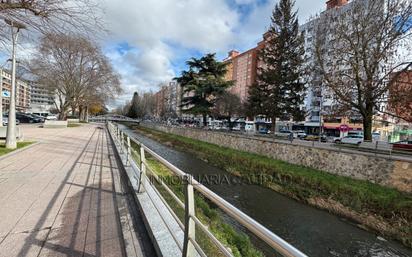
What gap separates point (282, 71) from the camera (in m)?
30.5

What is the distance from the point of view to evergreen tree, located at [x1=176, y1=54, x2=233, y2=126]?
115 ft

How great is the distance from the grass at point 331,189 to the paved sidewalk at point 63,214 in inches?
325

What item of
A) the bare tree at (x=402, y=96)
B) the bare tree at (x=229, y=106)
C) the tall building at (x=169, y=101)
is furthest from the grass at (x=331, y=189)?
the tall building at (x=169, y=101)

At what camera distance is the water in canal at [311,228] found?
6.87 metres

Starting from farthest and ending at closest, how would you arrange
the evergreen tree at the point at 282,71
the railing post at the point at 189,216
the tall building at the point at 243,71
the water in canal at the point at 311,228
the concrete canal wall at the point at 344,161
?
1. the tall building at the point at 243,71
2. the evergreen tree at the point at 282,71
3. the concrete canal wall at the point at 344,161
4. the water in canal at the point at 311,228
5. the railing post at the point at 189,216

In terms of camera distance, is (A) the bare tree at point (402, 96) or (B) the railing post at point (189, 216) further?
(A) the bare tree at point (402, 96)

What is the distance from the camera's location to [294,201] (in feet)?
35.8

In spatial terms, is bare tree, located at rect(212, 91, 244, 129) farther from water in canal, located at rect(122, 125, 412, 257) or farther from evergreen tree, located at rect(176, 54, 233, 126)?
water in canal, located at rect(122, 125, 412, 257)

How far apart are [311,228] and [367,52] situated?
14.7 metres

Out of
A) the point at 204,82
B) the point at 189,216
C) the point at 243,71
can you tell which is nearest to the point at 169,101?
the point at 243,71

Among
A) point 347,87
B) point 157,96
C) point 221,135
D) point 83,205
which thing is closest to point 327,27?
point 347,87

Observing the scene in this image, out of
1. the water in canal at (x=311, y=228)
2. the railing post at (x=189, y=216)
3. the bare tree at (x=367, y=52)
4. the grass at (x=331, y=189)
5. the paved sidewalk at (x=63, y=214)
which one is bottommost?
the water in canal at (x=311, y=228)

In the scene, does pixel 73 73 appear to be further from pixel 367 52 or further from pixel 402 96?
pixel 402 96

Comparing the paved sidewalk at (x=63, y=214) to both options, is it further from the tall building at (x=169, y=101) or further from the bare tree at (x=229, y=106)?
the tall building at (x=169, y=101)
